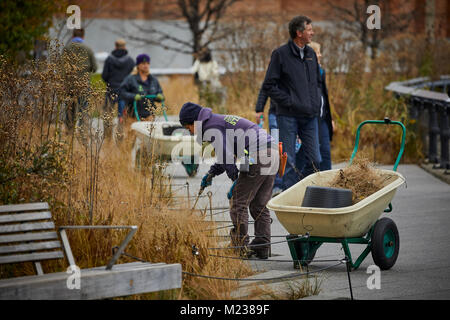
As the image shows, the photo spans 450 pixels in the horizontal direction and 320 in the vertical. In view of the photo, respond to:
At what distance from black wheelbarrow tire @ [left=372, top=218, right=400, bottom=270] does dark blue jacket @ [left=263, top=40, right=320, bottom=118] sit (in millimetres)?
2783

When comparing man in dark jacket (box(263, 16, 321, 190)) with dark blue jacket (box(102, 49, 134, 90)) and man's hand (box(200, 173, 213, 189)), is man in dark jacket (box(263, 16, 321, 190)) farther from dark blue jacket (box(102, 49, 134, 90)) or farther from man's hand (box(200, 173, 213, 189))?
dark blue jacket (box(102, 49, 134, 90))

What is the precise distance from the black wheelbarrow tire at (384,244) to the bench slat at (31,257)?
8.76 feet

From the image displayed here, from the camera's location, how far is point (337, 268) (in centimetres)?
725

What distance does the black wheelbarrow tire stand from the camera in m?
7.03

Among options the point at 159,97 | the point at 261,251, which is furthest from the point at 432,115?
the point at 261,251

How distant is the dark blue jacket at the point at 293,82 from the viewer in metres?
9.73

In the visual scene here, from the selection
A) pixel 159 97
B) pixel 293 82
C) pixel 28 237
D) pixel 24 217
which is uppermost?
pixel 293 82

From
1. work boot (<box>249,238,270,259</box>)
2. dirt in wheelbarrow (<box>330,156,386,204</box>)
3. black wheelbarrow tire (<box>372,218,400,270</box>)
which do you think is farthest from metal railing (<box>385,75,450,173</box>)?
work boot (<box>249,238,270,259</box>)

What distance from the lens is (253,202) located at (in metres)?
7.88

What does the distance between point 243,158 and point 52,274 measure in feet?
8.71

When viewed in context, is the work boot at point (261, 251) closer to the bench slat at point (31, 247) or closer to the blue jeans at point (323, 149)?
the bench slat at point (31, 247)

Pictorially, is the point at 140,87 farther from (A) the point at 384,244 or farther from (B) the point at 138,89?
(A) the point at 384,244

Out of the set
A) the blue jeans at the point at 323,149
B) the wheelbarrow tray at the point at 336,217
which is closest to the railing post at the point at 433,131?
the blue jeans at the point at 323,149

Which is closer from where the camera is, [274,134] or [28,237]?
[28,237]
